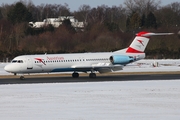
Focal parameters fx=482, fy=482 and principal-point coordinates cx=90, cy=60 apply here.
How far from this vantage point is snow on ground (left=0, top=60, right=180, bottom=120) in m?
18.4

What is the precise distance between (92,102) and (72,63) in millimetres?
16962

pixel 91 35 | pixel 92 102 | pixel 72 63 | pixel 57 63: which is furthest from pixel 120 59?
pixel 91 35

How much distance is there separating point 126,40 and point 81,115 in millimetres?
67589

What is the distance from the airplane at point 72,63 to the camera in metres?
37.5

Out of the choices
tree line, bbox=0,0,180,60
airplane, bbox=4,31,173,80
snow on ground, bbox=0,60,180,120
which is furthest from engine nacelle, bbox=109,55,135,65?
tree line, bbox=0,0,180,60

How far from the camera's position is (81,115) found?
18422mm

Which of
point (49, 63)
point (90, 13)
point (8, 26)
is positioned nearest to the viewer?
point (49, 63)

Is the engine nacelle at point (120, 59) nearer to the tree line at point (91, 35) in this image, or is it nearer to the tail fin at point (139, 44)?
the tail fin at point (139, 44)

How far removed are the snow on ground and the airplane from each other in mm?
7790

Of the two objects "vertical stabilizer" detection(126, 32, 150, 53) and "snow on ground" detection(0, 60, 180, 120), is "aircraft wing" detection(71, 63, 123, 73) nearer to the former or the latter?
"vertical stabilizer" detection(126, 32, 150, 53)

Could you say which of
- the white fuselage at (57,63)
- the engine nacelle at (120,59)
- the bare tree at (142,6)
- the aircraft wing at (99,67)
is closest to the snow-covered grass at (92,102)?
the white fuselage at (57,63)

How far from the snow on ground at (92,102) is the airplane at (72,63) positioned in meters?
7.79

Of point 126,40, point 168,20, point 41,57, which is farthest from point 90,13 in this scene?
point 41,57

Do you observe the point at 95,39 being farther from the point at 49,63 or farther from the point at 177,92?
the point at 177,92
